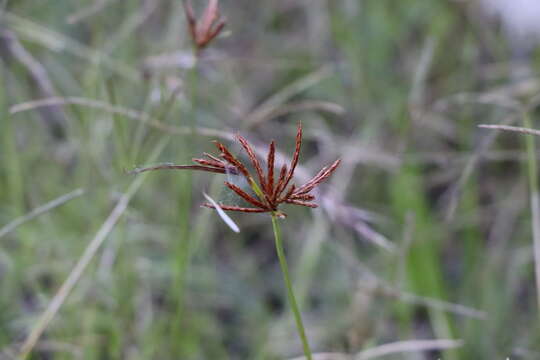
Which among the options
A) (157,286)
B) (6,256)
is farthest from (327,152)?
(6,256)

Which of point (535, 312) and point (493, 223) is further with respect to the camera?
point (493, 223)

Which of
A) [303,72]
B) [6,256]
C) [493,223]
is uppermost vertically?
[303,72]

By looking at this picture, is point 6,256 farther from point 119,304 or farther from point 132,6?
point 132,6

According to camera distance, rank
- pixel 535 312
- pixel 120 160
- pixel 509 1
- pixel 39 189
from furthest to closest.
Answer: pixel 509 1, pixel 39 189, pixel 535 312, pixel 120 160

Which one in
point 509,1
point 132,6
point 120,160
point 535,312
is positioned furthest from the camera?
point 509,1

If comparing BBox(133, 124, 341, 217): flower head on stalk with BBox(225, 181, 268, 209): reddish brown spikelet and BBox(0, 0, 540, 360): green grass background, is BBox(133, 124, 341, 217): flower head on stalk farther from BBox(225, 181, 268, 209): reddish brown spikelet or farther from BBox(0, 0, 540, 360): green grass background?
BBox(0, 0, 540, 360): green grass background

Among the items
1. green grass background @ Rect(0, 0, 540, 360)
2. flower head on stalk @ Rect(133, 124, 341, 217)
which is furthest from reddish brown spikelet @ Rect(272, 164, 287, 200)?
green grass background @ Rect(0, 0, 540, 360)

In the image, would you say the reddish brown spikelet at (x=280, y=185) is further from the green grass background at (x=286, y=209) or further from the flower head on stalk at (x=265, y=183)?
the green grass background at (x=286, y=209)

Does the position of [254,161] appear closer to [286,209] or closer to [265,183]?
[265,183]
